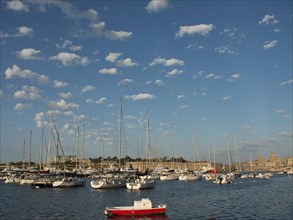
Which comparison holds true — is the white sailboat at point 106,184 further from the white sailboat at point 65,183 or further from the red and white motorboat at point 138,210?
the red and white motorboat at point 138,210

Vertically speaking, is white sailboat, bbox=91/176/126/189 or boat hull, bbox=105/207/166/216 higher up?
white sailboat, bbox=91/176/126/189

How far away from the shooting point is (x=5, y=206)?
51.9 meters

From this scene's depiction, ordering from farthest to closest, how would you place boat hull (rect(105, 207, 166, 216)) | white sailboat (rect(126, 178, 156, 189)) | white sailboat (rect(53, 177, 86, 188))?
white sailboat (rect(53, 177, 86, 188)) < white sailboat (rect(126, 178, 156, 189)) < boat hull (rect(105, 207, 166, 216))

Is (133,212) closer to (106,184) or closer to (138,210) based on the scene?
(138,210)

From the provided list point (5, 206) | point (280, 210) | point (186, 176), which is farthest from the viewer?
point (186, 176)

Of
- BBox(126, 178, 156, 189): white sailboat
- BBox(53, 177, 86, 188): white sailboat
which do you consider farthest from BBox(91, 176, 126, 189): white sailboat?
BBox(53, 177, 86, 188): white sailboat

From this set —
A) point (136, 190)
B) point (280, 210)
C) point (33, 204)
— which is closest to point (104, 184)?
point (136, 190)

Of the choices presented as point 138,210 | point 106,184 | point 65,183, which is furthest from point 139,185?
point 138,210

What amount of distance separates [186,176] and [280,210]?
8565cm

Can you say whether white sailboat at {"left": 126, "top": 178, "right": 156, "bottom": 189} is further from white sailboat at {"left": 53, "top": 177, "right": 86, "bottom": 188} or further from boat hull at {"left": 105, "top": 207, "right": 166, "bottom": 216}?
boat hull at {"left": 105, "top": 207, "right": 166, "bottom": 216}

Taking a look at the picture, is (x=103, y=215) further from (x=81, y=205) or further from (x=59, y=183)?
(x=59, y=183)

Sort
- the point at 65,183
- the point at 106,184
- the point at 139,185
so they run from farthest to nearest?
the point at 65,183 → the point at 106,184 → the point at 139,185

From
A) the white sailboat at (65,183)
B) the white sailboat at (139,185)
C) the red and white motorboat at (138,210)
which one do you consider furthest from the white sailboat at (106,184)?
the red and white motorboat at (138,210)

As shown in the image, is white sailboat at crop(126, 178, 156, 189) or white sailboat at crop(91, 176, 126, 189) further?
white sailboat at crop(91, 176, 126, 189)
